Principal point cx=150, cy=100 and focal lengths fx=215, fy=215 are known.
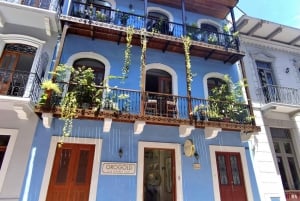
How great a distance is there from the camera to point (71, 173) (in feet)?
22.2

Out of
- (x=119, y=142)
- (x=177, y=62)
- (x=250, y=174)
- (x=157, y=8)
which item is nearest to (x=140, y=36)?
(x=177, y=62)

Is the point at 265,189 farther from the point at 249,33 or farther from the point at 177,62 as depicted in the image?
the point at 249,33

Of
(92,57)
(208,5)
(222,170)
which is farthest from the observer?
(208,5)

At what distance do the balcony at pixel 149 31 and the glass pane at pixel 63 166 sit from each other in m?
4.62

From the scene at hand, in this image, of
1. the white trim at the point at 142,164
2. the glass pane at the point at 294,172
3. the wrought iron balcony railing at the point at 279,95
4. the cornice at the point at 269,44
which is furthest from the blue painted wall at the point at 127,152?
the cornice at the point at 269,44

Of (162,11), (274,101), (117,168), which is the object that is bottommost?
(117,168)

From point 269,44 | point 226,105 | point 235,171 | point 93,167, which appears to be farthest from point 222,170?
point 269,44

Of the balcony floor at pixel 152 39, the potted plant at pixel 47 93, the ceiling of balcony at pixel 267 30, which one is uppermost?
the ceiling of balcony at pixel 267 30

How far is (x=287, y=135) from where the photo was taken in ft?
32.6

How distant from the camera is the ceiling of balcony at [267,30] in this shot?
1077 cm

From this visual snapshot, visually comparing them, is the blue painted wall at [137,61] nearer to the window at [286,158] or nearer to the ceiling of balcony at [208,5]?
the ceiling of balcony at [208,5]

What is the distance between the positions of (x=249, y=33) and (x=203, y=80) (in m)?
4.28

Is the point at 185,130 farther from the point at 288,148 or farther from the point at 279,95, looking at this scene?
the point at 279,95

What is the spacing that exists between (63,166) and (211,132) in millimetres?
5171
